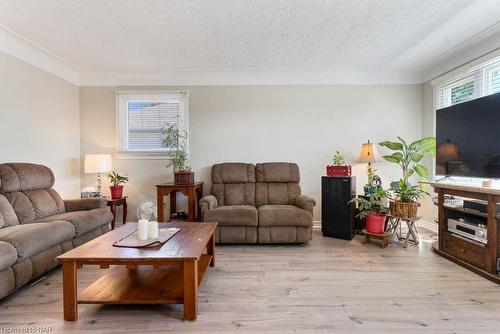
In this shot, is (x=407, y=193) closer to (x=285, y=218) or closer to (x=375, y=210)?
(x=375, y=210)

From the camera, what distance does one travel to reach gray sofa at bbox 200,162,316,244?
311cm

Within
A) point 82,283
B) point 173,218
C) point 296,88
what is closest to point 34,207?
point 82,283

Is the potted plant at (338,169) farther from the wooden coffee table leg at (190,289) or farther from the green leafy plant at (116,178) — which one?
the green leafy plant at (116,178)

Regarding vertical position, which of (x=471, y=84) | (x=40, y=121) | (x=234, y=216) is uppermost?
(x=471, y=84)

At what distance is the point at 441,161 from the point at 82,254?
3.57 metres

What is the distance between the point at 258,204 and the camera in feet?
12.1

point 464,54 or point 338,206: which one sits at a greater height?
point 464,54

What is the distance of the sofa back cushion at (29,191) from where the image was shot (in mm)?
2525

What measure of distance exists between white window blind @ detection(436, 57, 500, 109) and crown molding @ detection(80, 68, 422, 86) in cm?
52

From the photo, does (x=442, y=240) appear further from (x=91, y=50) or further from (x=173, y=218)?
(x=91, y=50)

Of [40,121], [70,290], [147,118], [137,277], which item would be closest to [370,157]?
[137,277]

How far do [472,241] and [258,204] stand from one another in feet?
7.81

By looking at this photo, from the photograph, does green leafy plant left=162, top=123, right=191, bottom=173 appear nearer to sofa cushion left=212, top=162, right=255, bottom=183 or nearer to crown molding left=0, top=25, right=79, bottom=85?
sofa cushion left=212, top=162, right=255, bottom=183

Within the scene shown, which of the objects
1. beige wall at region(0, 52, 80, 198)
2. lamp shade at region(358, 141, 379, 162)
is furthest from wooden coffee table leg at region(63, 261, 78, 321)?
lamp shade at region(358, 141, 379, 162)
